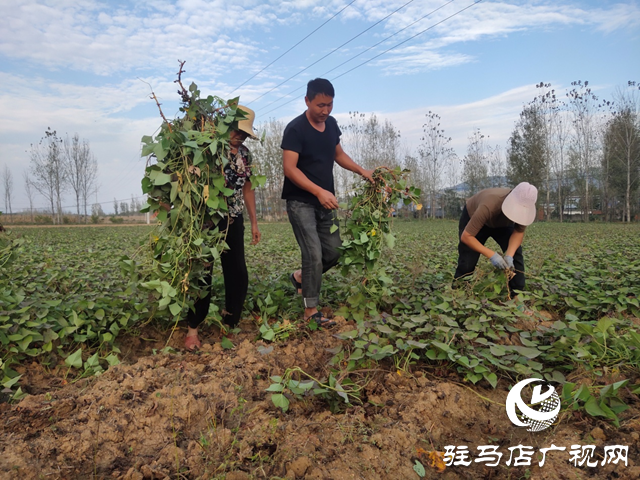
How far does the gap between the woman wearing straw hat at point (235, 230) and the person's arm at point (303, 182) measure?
0.95 ft

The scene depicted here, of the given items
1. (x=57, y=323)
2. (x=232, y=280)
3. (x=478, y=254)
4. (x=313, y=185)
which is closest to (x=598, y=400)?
(x=478, y=254)

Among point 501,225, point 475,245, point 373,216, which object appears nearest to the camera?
point 373,216

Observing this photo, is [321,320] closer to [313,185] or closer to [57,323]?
[313,185]

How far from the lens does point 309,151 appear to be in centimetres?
343

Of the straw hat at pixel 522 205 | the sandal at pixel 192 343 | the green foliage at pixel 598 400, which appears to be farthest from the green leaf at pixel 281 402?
the straw hat at pixel 522 205

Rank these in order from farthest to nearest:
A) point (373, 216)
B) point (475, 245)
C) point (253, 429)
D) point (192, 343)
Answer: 1. point (475, 245)
2. point (373, 216)
3. point (192, 343)
4. point (253, 429)

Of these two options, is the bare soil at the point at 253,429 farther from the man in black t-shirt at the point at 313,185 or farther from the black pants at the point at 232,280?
the man in black t-shirt at the point at 313,185

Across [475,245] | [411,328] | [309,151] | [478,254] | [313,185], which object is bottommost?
[411,328]

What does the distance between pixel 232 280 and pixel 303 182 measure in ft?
2.92

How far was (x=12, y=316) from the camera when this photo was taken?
9.32 feet

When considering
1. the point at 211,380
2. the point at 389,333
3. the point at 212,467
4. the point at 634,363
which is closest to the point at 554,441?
the point at 634,363

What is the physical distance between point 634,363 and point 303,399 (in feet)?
5.61

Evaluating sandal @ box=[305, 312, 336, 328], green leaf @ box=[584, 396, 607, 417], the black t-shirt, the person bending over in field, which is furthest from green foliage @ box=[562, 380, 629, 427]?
the black t-shirt

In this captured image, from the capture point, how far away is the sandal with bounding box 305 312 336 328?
339 centimetres
